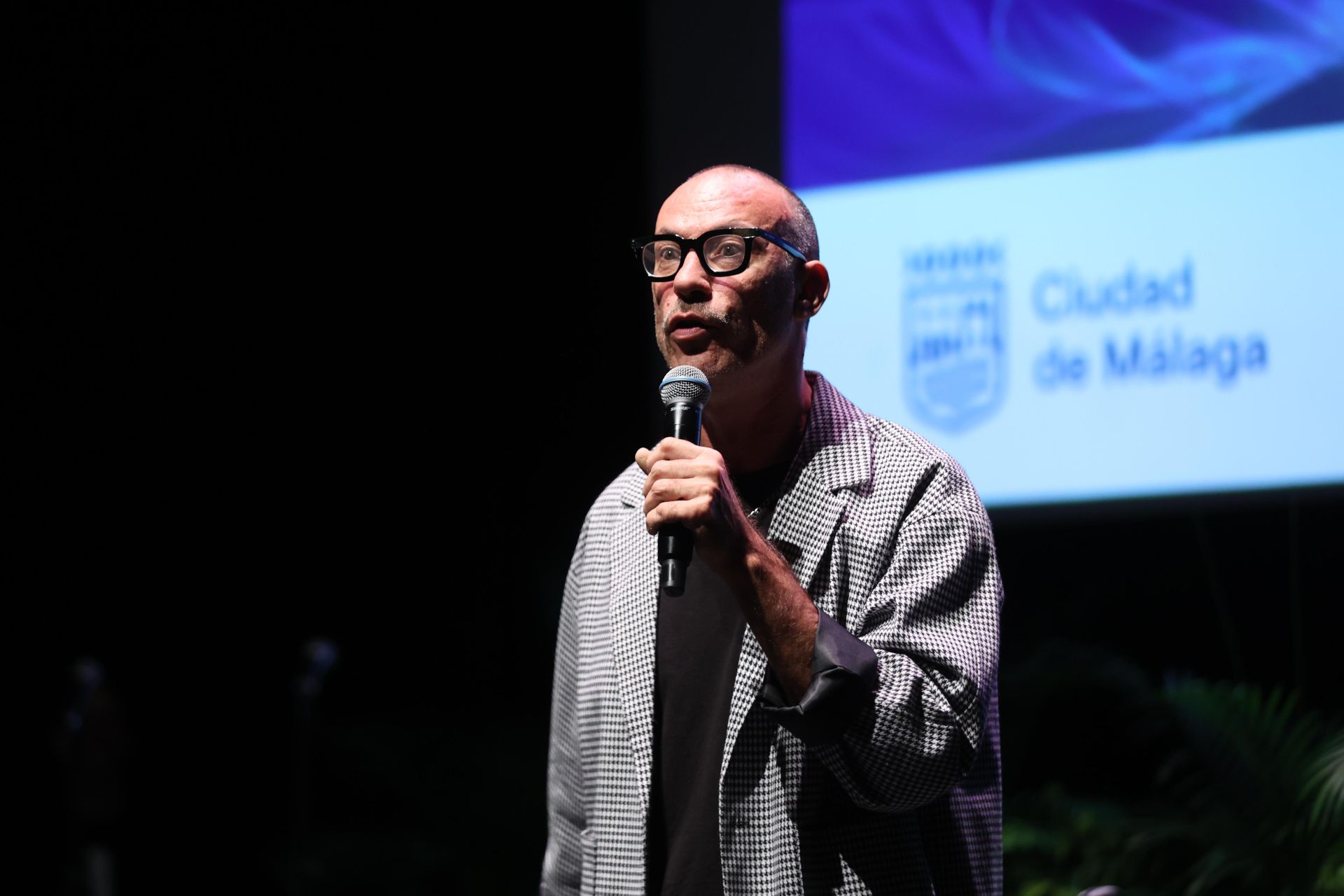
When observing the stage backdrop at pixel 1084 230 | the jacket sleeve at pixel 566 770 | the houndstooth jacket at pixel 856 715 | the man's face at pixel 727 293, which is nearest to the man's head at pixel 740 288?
the man's face at pixel 727 293

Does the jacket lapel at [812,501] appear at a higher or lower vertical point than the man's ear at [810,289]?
lower

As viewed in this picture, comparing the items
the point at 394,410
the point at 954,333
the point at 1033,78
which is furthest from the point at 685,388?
the point at 394,410

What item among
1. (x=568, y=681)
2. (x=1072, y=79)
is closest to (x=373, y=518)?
(x=1072, y=79)

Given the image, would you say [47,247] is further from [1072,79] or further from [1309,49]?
[1309,49]

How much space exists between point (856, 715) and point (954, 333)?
2411 mm

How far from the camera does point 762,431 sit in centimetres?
183

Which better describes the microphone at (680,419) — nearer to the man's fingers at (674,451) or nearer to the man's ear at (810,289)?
the man's fingers at (674,451)

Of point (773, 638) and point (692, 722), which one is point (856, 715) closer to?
point (773, 638)

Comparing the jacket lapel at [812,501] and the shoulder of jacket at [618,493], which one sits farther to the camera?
the shoulder of jacket at [618,493]

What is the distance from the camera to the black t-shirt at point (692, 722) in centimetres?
163

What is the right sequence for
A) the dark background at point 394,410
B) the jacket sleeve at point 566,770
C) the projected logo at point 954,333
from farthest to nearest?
the dark background at point 394,410, the projected logo at point 954,333, the jacket sleeve at point 566,770

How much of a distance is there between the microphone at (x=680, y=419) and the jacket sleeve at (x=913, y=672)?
180 mm

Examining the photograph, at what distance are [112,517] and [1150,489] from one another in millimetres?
5213

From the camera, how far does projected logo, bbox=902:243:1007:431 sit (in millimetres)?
3635
